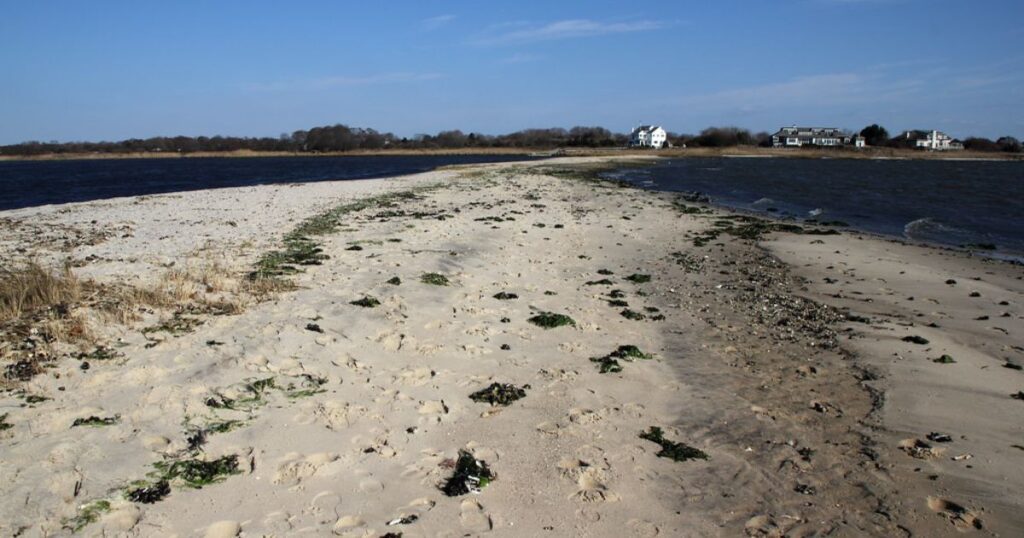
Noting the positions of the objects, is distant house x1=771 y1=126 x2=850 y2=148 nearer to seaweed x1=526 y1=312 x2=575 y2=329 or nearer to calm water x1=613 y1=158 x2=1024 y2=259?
calm water x1=613 y1=158 x2=1024 y2=259

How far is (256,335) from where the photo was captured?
7078mm

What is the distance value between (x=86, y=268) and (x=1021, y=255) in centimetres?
2059

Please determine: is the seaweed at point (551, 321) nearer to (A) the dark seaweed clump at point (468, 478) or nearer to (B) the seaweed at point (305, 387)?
(B) the seaweed at point (305, 387)

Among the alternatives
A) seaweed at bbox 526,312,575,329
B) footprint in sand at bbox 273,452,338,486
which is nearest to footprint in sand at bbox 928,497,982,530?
footprint in sand at bbox 273,452,338,486

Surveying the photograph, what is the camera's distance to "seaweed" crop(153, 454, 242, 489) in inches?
171

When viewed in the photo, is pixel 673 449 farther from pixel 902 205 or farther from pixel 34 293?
pixel 902 205

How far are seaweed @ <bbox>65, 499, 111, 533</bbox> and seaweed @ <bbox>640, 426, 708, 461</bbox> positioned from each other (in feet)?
13.0

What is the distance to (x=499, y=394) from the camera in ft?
19.7

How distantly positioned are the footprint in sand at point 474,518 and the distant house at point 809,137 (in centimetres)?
15096

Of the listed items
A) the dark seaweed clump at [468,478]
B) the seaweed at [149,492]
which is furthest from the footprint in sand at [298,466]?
the dark seaweed clump at [468,478]

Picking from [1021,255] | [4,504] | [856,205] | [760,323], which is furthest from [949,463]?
[856,205]

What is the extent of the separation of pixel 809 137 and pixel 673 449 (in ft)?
512

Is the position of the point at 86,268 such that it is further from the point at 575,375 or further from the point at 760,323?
the point at 760,323

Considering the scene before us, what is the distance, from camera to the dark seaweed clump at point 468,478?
4.38m
